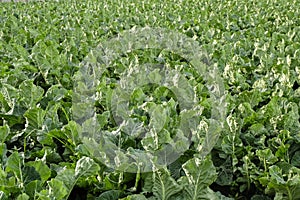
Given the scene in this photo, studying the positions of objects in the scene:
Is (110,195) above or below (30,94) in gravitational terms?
below

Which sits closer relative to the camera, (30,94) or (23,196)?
(23,196)

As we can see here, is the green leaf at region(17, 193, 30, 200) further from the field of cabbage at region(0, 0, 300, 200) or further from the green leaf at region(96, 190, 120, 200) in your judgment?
the green leaf at region(96, 190, 120, 200)

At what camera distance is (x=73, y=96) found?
270 centimetres

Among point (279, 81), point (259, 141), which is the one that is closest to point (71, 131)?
point (259, 141)

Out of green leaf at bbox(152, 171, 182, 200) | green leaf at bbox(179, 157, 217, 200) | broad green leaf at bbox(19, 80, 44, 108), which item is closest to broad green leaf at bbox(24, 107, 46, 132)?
broad green leaf at bbox(19, 80, 44, 108)

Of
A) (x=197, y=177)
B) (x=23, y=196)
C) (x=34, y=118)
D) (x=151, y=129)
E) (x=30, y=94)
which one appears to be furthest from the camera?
(x=30, y=94)

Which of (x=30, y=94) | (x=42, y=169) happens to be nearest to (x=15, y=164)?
(x=42, y=169)

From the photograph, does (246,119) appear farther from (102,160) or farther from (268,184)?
(102,160)

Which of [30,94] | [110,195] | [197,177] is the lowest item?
[110,195]

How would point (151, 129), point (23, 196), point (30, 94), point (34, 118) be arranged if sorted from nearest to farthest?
point (23, 196) → point (151, 129) → point (34, 118) → point (30, 94)

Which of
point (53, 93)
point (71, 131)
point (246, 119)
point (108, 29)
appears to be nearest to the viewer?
point (71, 131)

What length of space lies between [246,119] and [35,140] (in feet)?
3.61

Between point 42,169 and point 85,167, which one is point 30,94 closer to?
point 42,169

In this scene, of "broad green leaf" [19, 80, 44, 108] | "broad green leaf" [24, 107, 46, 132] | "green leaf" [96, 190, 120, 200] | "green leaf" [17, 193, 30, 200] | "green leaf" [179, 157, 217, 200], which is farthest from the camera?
"broad green leaf" [19, 80, 44, 108]
